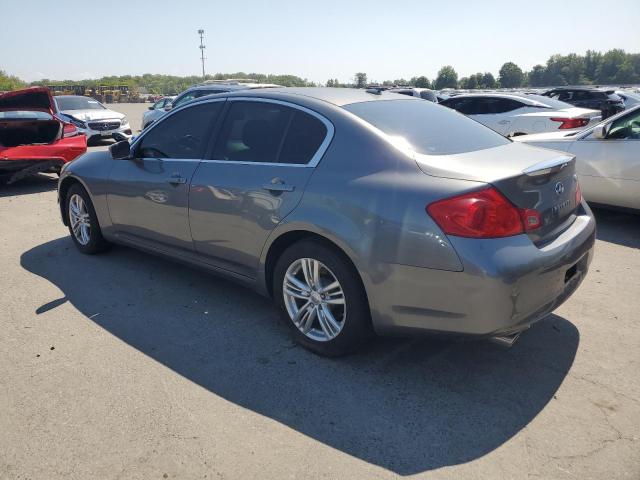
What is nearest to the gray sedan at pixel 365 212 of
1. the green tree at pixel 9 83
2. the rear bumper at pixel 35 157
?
the rear bumper at pixel 35 157

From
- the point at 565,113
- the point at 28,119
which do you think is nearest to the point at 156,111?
the point at 28,119

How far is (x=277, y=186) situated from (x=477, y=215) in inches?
52.3

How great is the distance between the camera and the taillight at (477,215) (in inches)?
102

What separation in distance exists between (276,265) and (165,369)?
964 millimetres

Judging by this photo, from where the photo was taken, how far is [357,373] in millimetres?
3119

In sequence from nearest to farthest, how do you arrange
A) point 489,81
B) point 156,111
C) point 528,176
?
point 528,176 < point 156,111 < point 489,81

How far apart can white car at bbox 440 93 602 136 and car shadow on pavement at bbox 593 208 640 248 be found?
330 cm

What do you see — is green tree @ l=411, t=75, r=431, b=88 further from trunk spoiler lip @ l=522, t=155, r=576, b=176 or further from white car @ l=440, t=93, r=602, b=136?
trunk spoiler lip @ l=522, t=155, r=576, b=176

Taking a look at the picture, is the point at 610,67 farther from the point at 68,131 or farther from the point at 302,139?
the point at 302,139

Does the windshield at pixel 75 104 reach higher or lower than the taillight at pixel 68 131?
higher

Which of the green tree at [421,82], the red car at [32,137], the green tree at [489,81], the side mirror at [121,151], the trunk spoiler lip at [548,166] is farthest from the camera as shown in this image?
the green tree at [489,81]

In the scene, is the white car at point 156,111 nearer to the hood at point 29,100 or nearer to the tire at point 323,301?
the hood at point 29,100

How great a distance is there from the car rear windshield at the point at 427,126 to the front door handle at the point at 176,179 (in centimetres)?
147

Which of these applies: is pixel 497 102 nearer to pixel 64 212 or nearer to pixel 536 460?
pixel 64 212
